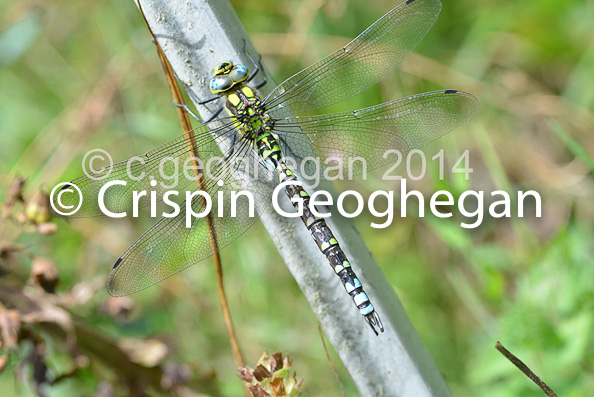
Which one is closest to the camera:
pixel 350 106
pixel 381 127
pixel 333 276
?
pixel 333 276

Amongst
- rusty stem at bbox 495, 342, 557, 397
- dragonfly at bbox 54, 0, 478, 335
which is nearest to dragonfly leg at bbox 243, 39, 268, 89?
dragonfly at bbox 54, 0, 478, 335

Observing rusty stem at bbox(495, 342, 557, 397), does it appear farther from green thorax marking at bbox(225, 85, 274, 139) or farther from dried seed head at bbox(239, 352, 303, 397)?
green thorax marking at bbox(225, 85, 274, 139)

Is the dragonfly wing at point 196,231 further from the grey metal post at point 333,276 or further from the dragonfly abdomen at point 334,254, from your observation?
the grey metal post at point 333,276

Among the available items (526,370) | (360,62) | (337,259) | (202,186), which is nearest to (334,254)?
(337,259)

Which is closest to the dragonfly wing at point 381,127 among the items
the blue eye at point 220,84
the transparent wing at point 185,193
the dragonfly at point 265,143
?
the dragonfly at point 265,143

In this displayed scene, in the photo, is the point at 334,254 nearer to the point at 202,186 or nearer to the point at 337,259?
the point at 337,259

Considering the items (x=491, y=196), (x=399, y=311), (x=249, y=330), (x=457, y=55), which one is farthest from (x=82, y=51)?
(x=399, y=311)
